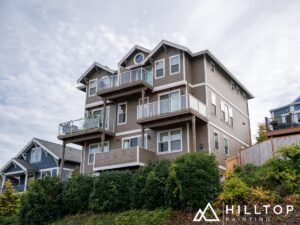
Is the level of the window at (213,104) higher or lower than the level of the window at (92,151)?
higher

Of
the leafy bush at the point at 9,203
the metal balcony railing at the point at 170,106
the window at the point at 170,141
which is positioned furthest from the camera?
the leafy bush at the point at 9,203

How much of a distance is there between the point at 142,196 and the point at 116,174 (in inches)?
93.2

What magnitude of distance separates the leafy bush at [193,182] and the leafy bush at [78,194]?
5865 mm

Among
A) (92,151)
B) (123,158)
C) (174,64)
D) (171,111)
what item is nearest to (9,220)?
(92,151)

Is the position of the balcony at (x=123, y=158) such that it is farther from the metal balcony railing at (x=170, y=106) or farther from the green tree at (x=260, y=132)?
the green tree at (x=260, y=132)

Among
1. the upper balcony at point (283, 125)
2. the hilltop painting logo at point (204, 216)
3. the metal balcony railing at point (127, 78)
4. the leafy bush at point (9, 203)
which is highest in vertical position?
the metal balcony railing at point (127, 78)

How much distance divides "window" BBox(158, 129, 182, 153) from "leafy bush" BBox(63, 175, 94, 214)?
5.72 m

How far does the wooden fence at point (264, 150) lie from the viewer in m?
22.4

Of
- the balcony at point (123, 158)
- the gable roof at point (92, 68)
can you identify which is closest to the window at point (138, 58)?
the gable roof at point (92, 68)

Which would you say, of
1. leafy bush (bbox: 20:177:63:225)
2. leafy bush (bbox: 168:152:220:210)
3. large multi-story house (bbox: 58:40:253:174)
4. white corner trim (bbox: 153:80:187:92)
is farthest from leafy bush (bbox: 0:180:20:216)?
leafy bush (bbox: 168:152:220:210)

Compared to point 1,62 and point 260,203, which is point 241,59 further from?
point 1,62

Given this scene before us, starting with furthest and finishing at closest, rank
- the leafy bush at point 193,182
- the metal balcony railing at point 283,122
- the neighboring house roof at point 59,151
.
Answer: the neighboring house roof at point 59,151 < the metal balcony railing at point 283,122 < the leafy bush at point 193,182

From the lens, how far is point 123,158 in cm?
2453

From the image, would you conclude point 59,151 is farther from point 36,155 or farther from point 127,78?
point 127,78
